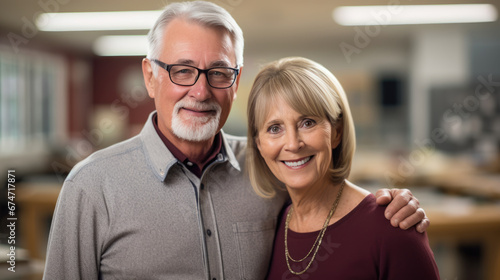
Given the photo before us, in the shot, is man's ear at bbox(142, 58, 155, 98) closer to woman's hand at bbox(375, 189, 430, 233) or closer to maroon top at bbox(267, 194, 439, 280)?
maroon top at bbox(267, 194, 439, 280)

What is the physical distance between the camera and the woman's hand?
1.33m

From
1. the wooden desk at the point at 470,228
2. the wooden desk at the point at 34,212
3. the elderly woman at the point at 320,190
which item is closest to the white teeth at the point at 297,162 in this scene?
the elderly woman at the point at 320,190

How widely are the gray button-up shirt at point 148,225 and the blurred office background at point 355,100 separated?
274 cm

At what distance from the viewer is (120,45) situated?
31.8 feet

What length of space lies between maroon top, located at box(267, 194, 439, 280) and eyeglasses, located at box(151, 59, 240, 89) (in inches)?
22.3

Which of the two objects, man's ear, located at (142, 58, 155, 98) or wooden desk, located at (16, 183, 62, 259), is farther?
wooden desk, located at (16, 183, 62, 259)

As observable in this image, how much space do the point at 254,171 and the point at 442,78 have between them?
8.87m

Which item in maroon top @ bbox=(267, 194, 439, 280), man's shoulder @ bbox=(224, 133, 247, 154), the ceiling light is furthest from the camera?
the ceiling light

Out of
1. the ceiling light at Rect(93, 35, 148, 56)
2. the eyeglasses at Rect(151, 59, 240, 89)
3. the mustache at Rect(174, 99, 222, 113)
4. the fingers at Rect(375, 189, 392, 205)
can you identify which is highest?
the ceiling light at Rect(93, 35, 148, 56)

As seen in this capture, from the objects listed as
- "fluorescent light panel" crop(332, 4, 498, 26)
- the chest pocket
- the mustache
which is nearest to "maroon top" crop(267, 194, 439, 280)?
the chest pocket

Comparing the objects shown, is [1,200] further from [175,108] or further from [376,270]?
[376,270]

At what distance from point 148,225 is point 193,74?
495mm

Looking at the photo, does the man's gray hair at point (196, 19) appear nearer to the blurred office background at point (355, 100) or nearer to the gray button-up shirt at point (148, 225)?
the gray button-up shirt at point (148, 225)

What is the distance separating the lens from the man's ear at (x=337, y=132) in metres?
1.49
